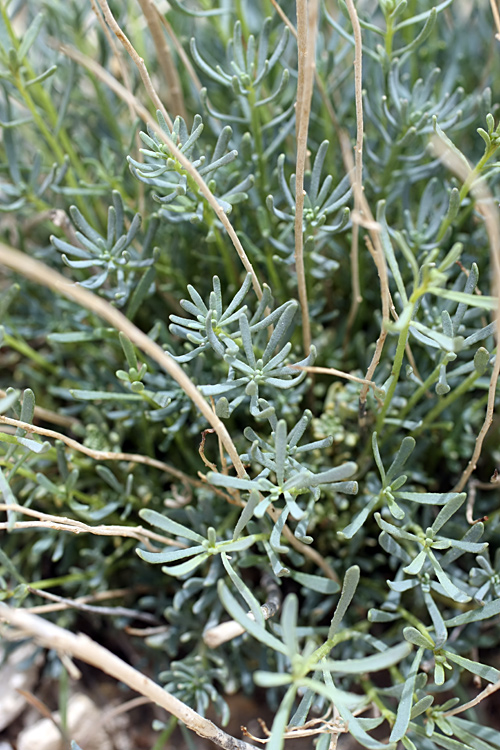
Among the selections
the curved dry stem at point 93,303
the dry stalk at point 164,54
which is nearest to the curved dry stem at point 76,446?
the curved dry stem at point 93,303

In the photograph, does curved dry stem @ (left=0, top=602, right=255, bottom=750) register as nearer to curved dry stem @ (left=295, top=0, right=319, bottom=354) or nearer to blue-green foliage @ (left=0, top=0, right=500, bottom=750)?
blue-green foliage @ (left=0, top=0, right=500, bottom=750)

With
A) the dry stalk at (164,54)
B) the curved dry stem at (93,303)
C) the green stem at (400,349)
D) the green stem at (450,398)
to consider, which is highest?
the dry stalk at (164,54)

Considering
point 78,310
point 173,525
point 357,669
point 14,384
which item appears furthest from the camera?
point 14,384

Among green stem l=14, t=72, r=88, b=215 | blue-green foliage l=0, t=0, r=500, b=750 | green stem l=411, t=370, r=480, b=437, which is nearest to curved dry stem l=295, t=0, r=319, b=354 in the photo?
blue-green foliage l=0, t=0, r=500, b=750

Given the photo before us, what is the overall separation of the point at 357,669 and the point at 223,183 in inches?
20.3

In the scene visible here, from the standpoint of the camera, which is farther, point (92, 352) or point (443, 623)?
point (92, 352)

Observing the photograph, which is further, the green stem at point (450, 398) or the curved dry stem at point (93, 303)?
the green stem at point (450, 398)

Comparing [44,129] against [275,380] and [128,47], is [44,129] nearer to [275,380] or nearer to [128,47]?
[128,47]

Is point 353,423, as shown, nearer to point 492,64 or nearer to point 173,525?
point 173,525

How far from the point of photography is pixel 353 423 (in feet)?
2.46

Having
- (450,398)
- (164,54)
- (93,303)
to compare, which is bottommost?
(450,398)

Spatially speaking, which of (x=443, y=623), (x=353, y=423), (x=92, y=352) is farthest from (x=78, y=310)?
(x=443, y=623)

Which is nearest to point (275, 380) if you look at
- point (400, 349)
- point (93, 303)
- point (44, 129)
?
point (400, 349)

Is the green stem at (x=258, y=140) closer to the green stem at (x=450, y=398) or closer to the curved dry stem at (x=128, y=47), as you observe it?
the curved dry stem at (x=128, y=47)
